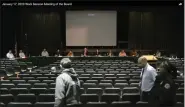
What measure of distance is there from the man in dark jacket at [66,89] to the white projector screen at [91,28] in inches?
937

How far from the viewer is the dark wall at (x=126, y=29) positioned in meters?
28.5

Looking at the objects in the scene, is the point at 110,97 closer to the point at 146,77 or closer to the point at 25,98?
the point at 146,77

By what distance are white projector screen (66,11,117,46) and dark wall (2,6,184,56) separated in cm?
57

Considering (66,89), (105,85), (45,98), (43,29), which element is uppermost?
A: (43,29)

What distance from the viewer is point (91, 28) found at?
94.9 feet

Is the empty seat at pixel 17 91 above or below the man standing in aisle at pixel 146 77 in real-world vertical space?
below

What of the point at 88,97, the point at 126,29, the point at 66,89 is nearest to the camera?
the point at 66,89

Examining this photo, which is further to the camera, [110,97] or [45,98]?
[45,98]

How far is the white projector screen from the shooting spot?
2878 cm

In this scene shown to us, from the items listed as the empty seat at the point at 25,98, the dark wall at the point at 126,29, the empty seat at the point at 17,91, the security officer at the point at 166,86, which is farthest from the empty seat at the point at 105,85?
the dark wall at the point at 126,29

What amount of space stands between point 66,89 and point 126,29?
82.2 feet

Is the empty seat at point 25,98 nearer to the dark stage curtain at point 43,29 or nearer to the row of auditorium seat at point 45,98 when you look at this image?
the row of auditorium seat at point 45,98

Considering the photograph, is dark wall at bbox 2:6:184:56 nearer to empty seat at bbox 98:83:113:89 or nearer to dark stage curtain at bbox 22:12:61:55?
dark stage curtain at bbox 22:12:61:55

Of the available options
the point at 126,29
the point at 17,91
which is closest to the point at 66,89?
the point at 17,91
